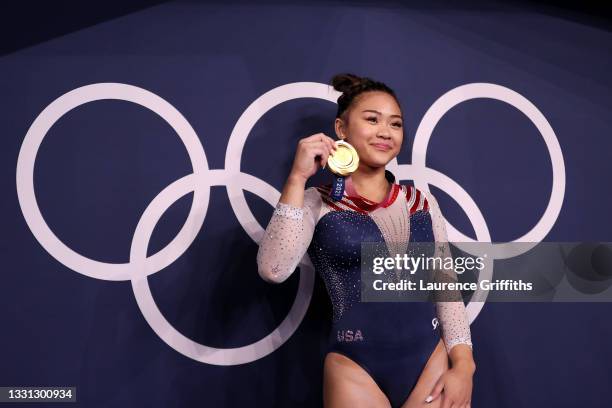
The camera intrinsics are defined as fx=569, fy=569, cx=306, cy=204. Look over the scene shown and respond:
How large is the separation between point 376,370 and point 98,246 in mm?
1248

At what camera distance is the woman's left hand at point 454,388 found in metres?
1.81

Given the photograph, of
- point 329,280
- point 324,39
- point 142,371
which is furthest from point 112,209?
point 324,39

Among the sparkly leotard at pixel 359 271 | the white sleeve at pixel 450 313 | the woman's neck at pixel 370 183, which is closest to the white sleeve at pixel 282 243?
the sparkly leotard at pixel 359 271

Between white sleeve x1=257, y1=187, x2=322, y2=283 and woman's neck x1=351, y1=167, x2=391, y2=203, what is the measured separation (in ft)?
1.00

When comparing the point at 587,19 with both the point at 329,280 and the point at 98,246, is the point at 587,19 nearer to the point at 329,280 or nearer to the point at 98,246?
the point at 329,280

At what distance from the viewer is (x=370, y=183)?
2092mm

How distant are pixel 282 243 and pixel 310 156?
31 centimetres

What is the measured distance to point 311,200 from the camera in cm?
203

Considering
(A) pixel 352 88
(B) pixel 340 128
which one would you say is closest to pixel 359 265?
(B) pixel 340 128

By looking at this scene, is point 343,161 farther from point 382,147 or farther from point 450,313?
point 450,313

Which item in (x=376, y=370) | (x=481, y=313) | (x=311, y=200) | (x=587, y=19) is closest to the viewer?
(x=376, y=370)

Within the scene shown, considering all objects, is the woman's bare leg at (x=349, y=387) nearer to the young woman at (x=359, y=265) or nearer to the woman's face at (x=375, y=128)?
the young woman at (x=359, y=265)

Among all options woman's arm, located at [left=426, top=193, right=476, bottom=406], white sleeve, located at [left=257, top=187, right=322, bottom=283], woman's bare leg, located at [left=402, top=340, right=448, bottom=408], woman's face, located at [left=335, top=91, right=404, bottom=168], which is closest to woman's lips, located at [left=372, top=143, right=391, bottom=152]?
woman's face, located at [left=335, top=91, right=404, bottom=168]

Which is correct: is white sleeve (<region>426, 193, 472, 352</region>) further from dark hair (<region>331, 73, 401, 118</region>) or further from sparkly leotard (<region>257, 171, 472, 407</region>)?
dark hair (<region>331, 73, 401, 118</region>)
